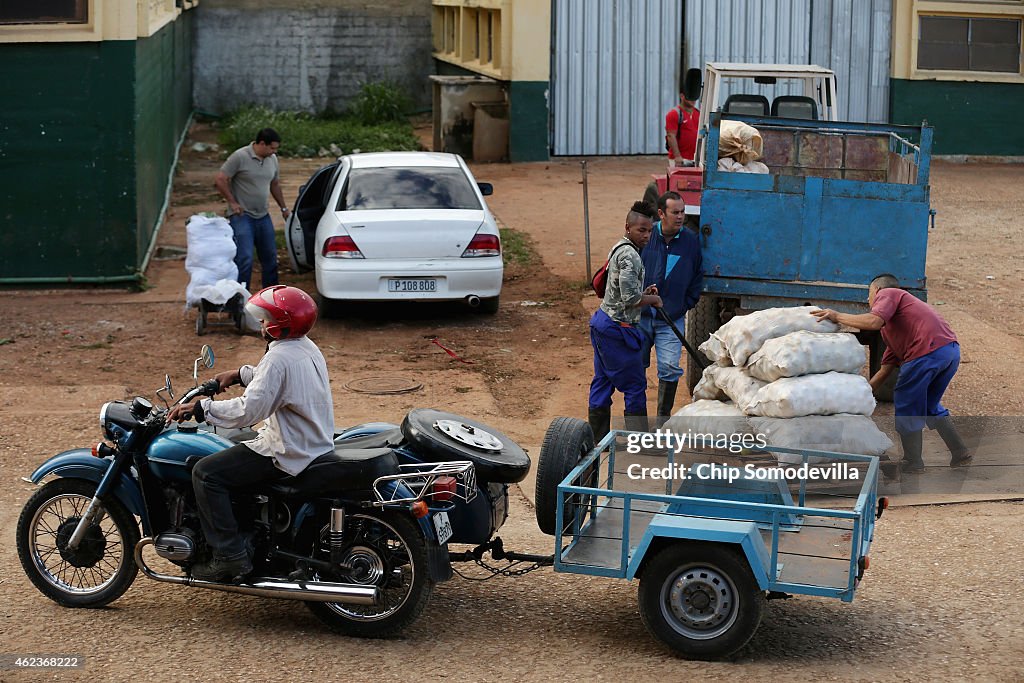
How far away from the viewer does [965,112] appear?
79.2ft

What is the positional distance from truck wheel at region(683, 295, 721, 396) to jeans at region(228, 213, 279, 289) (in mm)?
4439

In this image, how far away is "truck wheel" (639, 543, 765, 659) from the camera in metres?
5.41

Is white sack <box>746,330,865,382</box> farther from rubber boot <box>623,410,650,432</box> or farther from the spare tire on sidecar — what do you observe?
the spare tire on sidecar

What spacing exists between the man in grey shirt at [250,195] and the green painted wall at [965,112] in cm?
1513

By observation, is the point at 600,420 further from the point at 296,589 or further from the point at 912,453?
the point at 296,589

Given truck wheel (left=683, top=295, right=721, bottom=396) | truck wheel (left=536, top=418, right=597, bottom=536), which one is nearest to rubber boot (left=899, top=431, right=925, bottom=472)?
truck wheel (left=683, top=295, right=721, bottom=396)

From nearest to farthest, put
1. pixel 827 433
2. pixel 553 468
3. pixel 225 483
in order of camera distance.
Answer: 1. pixel 225 483
2. pixel 553 468
3. pixel 827 433

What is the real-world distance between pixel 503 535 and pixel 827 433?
6.62 ft

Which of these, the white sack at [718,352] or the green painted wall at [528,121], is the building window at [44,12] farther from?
the green painted wall at [528,121]

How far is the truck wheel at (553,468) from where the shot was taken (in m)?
6.23

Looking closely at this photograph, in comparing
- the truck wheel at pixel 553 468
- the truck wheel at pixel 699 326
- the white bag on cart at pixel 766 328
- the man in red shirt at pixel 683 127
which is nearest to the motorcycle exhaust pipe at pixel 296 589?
the truck wheel at pixel 553 468

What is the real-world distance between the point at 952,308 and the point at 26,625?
32.8 ft

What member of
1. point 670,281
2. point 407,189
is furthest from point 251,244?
point 670,281

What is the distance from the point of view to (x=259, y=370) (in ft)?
18.0
